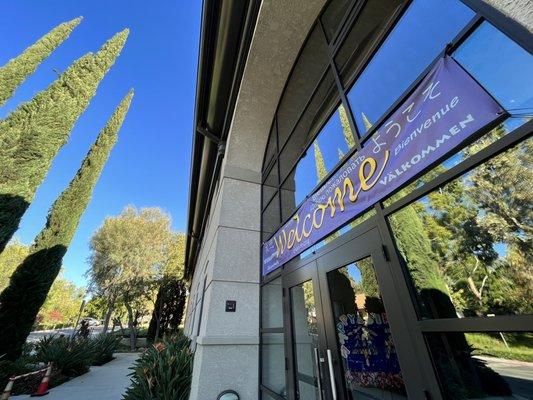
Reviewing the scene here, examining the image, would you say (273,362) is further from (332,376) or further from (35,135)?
(35,135)

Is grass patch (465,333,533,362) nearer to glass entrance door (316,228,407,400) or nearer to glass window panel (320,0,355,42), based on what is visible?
glass entrance door (316,228,407,400)

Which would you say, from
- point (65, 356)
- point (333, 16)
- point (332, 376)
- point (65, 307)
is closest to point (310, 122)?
point (333, 16)

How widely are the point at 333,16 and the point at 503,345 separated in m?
4.48

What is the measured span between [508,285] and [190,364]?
230 inches

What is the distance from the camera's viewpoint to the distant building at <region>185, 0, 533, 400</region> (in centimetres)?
140

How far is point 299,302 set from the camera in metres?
3.60

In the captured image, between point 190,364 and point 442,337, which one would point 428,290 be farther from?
point 190,364

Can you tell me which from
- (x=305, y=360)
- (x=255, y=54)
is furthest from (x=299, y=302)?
(x=255, y=54)

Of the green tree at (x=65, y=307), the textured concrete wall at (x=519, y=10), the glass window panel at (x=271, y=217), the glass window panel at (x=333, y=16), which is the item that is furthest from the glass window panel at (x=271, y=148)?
the green tree at (x=65, y=307)

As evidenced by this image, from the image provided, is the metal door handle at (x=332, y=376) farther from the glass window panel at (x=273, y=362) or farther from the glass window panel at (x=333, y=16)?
the glass window panel at (x=333, y=16)

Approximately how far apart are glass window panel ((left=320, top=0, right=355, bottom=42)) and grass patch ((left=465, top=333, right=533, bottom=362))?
3.87 meters

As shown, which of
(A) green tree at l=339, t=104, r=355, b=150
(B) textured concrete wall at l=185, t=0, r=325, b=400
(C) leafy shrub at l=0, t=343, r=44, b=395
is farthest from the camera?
(C) leafy shrub at l=0, t=343, r=44, b=395

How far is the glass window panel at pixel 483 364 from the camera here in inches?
48.2

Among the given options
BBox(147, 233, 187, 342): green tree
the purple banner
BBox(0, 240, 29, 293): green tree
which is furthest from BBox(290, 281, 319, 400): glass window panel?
BBox(0, 240, 29, 293): green tree
